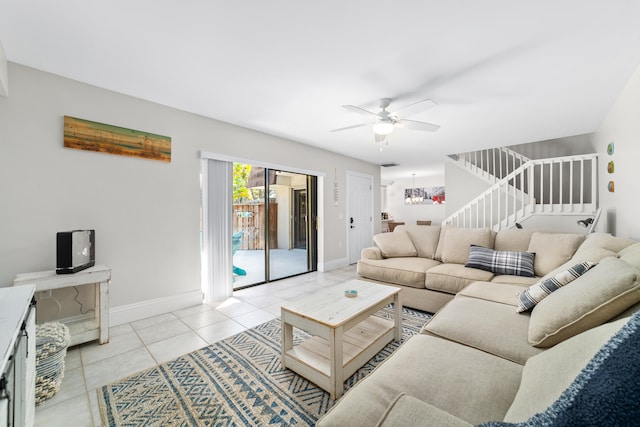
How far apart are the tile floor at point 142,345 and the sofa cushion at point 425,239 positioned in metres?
1.74

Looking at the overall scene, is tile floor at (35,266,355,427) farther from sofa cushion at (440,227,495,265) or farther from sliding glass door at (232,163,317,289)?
sofa cushion at (440,227,495,265)

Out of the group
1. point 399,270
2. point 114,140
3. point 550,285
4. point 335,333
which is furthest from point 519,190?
point 114,140

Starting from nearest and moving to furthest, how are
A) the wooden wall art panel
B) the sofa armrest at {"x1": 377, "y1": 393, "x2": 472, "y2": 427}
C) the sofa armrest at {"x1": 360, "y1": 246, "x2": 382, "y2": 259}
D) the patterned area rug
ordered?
1. the sofa armrest at {"x1": 377, "y1": 393, "x2": 472, "y2": 427}
2. the patterned area rug
3. the wooden wall art panel
4. the sofa armrest at {"x1": 360, "y1": 246, "x2": 382, "y2": 259}

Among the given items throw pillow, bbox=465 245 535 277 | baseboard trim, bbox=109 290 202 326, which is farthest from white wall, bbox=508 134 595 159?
baseboard trim, bbox=109 290 202 326

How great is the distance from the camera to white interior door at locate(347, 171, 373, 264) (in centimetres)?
586

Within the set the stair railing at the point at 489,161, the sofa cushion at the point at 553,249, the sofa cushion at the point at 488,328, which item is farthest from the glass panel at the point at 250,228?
the stair railing at the point at 489,161

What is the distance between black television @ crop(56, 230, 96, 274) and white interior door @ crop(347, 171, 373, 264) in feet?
14.2

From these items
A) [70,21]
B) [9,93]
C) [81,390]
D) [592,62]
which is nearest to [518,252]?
[592,62]

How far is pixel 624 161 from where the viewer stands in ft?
9.19

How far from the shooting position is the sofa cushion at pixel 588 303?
1.07m

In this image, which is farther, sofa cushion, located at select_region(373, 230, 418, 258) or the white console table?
sofa cushion, located at select_region(373, 230, 418, 258)

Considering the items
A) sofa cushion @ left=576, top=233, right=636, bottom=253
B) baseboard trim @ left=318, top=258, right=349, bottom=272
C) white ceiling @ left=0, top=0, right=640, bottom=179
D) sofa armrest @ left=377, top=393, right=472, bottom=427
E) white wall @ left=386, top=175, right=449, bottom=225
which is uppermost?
white ceiling @ left=0, top=0, right=640, bottom=179

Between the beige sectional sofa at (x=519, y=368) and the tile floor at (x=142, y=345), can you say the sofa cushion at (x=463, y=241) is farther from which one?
the tile floor at (x=142, y=345)

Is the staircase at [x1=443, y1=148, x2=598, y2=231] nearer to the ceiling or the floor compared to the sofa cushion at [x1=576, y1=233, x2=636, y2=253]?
nearer to the ceiling
